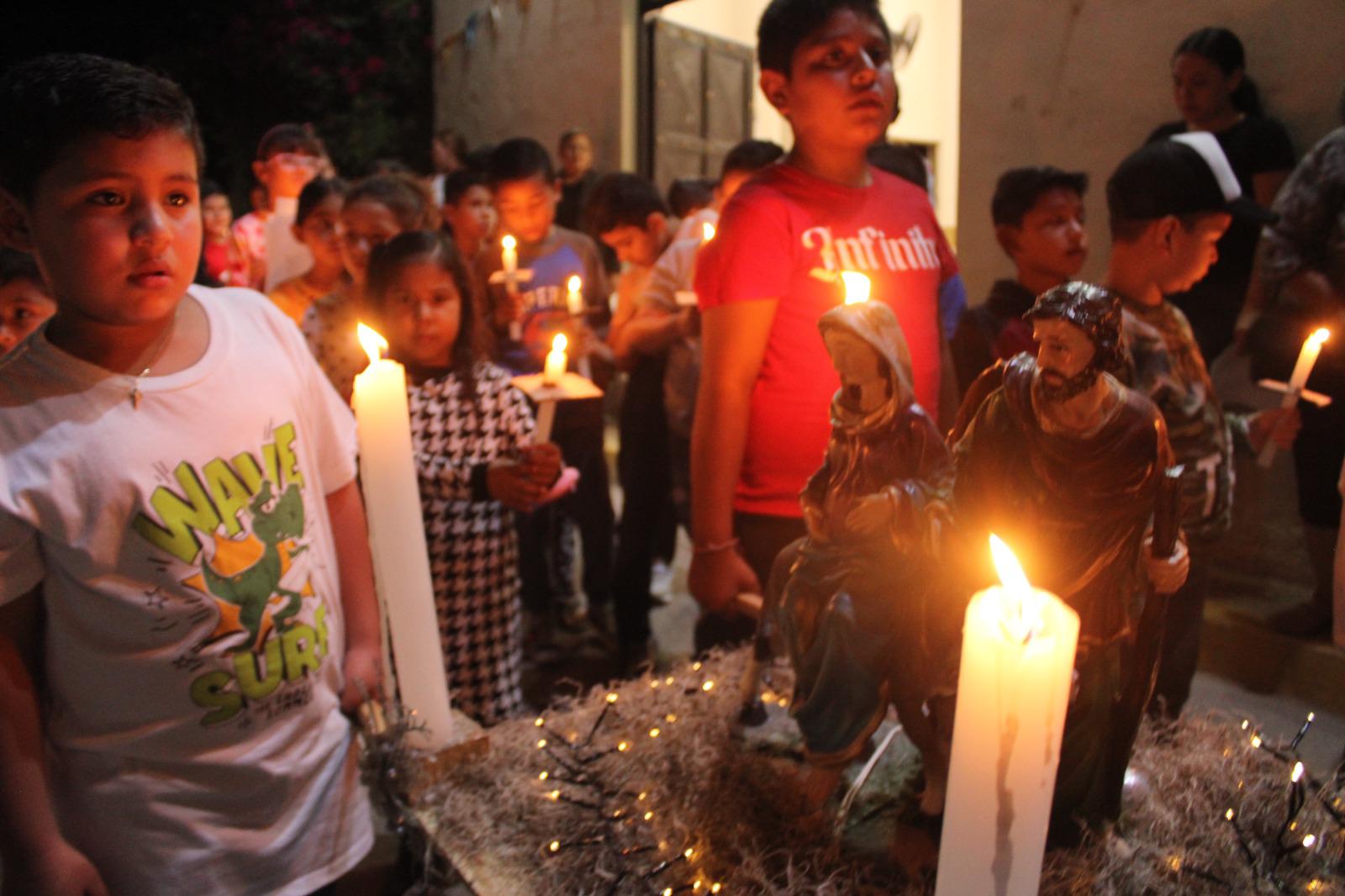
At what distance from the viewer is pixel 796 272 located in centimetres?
187

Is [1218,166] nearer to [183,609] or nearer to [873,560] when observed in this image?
[873,560]

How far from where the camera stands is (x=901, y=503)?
1238 millimetres

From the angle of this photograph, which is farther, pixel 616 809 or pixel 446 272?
pixel 446 272

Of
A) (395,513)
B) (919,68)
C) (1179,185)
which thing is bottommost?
(395,513)

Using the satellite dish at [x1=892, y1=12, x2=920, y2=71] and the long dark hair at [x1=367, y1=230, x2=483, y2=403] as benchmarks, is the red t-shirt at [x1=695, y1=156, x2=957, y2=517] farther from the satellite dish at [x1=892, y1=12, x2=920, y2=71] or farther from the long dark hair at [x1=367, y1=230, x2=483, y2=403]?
the satellite dish at [x1=892, y1=12, x2=920, y2=71]

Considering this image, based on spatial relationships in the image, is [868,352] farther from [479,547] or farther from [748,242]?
[479,547]

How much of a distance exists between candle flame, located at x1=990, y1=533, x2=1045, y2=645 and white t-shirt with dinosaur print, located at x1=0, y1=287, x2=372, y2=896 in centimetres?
108

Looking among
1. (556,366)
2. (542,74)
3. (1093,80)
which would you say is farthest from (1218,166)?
(542,74)

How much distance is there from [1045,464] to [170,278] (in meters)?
1.18

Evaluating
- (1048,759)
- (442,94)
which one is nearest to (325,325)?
(1048,759)

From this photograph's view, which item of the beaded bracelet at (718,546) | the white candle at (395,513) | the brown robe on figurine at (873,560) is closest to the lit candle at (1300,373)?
the brown robe on figurine at (873,560)

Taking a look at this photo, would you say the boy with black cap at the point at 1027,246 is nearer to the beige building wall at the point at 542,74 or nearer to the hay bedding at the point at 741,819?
the hay bedding at the point at 741,819

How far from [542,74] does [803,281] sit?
22.8 feet

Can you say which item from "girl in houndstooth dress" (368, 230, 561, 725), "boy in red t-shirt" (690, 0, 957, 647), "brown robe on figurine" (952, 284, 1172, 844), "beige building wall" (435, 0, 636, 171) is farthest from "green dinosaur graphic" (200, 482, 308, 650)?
"beige building wall" (435, 0, 636, 171)
